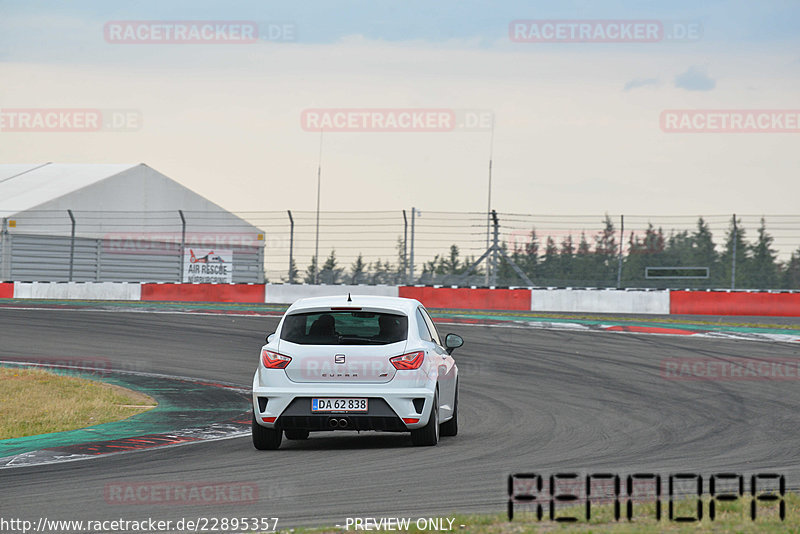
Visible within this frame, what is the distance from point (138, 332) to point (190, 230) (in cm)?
1126

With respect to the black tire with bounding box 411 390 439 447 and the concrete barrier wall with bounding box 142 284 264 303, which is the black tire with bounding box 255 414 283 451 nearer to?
the black tire with bounding box 411 390 439 447

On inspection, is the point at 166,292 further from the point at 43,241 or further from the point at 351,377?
the point at 351,377

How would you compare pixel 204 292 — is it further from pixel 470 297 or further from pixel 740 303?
pixel 740 303

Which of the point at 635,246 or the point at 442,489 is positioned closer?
the point at 442,489

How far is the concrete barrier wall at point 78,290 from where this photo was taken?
30.7m

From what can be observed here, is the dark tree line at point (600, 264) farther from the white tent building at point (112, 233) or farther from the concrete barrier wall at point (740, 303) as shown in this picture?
the white tent building at point (112, 233)

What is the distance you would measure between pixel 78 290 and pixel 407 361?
946 inches

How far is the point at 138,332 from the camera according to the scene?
21234 mm

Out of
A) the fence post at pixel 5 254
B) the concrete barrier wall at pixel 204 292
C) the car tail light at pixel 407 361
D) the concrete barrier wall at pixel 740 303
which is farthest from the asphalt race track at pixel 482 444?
the fence post at pixel 5 254

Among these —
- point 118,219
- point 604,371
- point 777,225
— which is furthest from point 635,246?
point 118,219

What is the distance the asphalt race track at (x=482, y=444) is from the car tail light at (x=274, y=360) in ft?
2.48

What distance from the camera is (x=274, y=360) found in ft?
30.5

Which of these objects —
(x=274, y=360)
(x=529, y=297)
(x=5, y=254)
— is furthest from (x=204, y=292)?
(x=274, y=360)

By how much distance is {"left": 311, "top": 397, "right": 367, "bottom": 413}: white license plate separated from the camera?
9.08 metres
